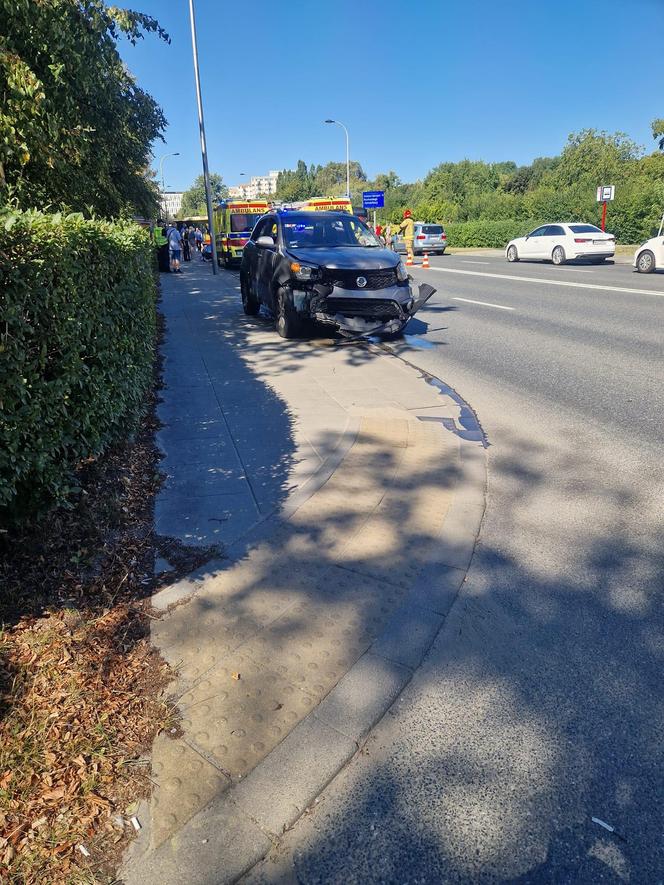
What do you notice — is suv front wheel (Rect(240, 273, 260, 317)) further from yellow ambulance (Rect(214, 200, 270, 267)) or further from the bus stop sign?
the bus stop sign

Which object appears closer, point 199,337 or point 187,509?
point 187,509

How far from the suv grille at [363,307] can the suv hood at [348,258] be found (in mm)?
460

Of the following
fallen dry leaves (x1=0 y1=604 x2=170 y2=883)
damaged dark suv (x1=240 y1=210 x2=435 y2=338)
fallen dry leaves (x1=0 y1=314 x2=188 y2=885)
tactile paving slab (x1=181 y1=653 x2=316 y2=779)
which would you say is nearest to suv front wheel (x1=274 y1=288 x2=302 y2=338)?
damaged dark suv (x1=240 y1=210 x2=435 y2=338)

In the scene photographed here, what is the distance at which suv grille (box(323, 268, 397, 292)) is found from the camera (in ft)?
29.9

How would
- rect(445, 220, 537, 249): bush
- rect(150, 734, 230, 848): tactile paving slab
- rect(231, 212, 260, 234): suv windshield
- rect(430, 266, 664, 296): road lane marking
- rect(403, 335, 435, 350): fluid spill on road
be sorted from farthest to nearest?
1. rect(445, 220, 537, 249): bush
2. rect(231, 212, 260, 234): suv windshield
3. rect(430, 266, 664, 296): road lane marking
4. rect(403, 335, 435, 350): fluid spill on road
5. rect(150, 734, 230, 848): tactile paving slab

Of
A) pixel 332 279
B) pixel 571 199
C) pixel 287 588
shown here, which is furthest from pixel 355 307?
pixel 571 199

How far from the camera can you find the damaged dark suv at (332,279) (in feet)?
30.0

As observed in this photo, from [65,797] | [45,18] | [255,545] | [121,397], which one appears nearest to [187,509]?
[255,545]

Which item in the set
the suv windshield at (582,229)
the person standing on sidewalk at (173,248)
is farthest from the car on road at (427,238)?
the person standing on sidewalk at (173,248)

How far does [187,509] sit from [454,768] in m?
2.51

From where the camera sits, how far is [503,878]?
1.91 metres

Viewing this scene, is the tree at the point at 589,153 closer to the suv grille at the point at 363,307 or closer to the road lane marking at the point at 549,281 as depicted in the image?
the road lane marking at the point at 549,281

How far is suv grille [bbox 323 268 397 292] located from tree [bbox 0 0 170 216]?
3535 millimetres

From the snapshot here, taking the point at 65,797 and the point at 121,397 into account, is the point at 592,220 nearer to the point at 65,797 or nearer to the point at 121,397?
the point at 121,397
